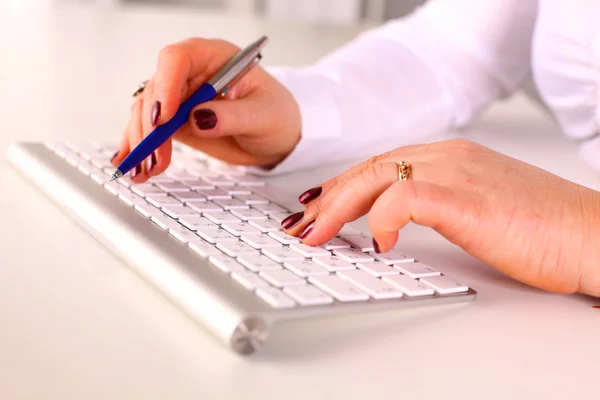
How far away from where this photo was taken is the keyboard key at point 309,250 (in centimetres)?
52

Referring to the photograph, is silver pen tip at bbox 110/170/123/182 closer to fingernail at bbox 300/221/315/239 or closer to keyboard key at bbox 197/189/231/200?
keyboard key at bbox 197/189/231/200

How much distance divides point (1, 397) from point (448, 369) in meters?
0.22

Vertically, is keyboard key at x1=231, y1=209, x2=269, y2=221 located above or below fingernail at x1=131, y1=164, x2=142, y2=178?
below

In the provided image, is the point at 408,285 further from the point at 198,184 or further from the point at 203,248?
the point at 198,184

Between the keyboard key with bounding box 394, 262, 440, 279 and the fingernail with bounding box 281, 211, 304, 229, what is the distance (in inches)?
3.4

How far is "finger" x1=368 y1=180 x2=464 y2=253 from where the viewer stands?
52 cm

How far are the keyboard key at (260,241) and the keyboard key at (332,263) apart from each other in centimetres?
4

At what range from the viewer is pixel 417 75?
1015 mm

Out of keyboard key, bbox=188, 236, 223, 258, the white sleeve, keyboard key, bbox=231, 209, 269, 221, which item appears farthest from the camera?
the white sleeve

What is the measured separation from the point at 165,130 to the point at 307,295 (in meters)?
0.30

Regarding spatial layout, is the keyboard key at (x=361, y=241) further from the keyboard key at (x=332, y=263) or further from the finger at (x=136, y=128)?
the finger at (x=136, y=128)

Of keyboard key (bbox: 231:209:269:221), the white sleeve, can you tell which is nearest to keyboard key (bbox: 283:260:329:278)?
keyboard key (bbox: 231:209:269:221)

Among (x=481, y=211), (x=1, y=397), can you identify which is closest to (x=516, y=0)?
(x=481, y=211)

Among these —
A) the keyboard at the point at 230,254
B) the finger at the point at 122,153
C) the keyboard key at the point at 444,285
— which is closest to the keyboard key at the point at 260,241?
the keyboard at the point at 230,254
